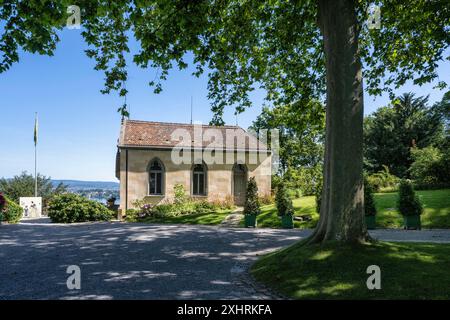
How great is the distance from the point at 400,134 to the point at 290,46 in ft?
112

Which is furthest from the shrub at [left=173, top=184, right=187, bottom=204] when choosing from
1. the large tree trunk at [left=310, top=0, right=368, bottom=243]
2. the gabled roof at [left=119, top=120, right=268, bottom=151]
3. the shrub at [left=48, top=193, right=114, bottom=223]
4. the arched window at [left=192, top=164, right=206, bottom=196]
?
the large tree trunk at [left=310, top=0, right=368, bottom=243]

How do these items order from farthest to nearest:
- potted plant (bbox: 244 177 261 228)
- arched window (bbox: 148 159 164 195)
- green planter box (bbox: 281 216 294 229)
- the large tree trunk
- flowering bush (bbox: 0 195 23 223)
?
arched window (bbox: 148 159 164 195)
flowering bush (bbox: 0 195 23 223)
potted plant (bbox: 244 177 261 228)
green planter box (bbox: 281 216 294 229)
the large tree trunk

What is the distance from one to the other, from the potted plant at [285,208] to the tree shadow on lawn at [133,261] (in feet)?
6.10

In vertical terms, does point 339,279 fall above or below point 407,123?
below

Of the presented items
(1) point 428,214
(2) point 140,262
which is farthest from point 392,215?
(2) point 140,262

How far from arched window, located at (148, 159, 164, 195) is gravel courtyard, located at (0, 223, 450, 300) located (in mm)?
9724

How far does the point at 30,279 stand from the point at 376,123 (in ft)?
138

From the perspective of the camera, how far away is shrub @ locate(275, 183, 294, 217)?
15297mm

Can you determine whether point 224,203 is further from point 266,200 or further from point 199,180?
point 266,200

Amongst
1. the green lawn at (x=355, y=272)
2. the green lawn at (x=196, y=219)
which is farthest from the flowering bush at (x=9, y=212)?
the green lawn at (x=355, y=272)

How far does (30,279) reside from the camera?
662 cm

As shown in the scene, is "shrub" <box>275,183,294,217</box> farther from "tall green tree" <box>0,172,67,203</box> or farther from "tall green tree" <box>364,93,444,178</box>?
"tall green tree" <box>0,172,67,203</box>
